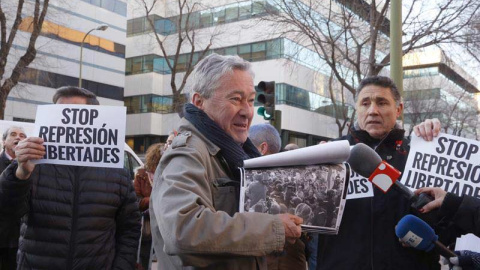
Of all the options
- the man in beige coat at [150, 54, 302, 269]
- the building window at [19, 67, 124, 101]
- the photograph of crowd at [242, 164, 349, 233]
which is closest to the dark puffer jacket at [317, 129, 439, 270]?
the man in beige coat at [150, 54, 302, 269]

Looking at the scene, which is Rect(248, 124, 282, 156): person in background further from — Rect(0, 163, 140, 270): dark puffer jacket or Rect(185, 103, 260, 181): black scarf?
Rect(185, 103, 260, 181): black scarf

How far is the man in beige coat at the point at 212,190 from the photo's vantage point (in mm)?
1625

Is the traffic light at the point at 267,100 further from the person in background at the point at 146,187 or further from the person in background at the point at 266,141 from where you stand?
the person in background at the point at 266,141

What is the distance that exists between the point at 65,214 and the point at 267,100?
7.81 m

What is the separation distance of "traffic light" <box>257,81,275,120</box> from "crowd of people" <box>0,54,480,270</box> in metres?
7.18

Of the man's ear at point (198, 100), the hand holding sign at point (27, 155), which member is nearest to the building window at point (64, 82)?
the hand holding sign at point (27, 155)

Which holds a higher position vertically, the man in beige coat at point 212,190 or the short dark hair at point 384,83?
the short dark hair at point 384,83

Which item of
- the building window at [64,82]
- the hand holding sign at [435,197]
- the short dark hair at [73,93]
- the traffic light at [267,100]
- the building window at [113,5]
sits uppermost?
the building window at [113,5]

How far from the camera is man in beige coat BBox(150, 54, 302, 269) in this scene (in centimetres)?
162

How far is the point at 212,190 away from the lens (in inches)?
74.6

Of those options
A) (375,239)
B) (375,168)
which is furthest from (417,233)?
(375,239)

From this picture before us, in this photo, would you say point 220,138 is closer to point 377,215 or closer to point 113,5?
point 377,215

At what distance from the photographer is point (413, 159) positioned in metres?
2.92

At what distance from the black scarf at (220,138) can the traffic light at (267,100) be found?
27.9 ft
